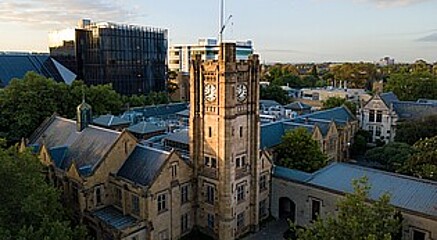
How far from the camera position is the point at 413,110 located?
249 ft

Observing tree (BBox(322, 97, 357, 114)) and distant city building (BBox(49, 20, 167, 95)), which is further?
distant city building (BBox(49, 20, 167, 95))

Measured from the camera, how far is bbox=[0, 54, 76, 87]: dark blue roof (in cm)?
8444

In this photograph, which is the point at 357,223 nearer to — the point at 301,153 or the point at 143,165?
the point at 143,165

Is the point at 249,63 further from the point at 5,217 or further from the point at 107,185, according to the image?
the point at 5,217

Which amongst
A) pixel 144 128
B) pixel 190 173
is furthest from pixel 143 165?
pixel 144 128

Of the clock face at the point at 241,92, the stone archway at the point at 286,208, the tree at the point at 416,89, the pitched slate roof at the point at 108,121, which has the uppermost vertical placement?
the clock face at the point at 241,92

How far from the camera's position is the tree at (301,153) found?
1839 inches

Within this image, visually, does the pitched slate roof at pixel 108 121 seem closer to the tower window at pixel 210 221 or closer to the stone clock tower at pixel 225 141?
the stone clock tower at pixel 225 141

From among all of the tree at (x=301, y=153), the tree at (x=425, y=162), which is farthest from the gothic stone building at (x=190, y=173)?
the tree at (x=425, y=162)

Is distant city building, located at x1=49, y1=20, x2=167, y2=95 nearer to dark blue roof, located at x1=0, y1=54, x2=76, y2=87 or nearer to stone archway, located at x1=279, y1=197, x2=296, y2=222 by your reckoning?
dark blue roof, located at x1=0, y1=54, x2=76, y2=87

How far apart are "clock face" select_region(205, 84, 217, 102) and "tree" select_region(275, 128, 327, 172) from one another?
53.6ft

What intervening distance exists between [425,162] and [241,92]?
65.5ft

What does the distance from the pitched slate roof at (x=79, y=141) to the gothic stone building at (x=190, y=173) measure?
14cm

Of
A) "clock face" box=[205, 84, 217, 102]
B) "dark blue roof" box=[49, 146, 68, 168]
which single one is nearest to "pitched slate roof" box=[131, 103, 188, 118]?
"dark blue roof" box=[49, 146, 68, 168]
